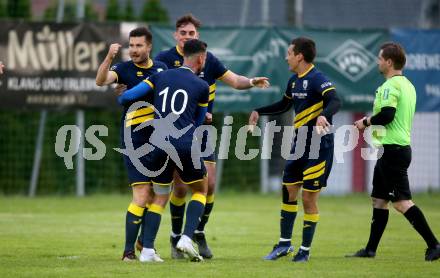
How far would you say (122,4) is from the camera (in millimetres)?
20953

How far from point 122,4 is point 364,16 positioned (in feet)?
17.2

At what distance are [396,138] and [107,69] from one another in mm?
3066

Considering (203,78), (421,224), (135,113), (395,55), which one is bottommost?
(421,224)

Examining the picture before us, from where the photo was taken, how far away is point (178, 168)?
357 inches

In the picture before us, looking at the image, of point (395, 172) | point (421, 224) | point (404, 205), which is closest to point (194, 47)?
point (395, 172)

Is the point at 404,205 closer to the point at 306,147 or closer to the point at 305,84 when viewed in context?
the point at 306,147

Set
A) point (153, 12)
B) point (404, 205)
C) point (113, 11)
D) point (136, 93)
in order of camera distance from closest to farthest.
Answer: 1. point (136, 93)
2. point (404, 205)
3. point (113, 11)
4. point (153, 12)

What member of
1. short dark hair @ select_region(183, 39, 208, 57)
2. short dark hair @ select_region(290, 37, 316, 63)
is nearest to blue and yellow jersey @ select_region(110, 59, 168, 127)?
short dark hair @ select_region(183, 39, 208, 57)

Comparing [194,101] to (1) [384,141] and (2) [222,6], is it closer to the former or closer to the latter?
(1) [384,141]

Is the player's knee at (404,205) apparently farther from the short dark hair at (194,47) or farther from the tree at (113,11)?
the tree at (113,11)

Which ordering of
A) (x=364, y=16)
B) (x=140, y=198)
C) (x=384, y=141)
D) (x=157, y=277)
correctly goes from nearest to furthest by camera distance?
(x=157, y=277), (x=140, y=198), (x=384, y=141), (x=364, y=16)

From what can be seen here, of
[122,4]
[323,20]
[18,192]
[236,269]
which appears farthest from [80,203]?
[236,269]

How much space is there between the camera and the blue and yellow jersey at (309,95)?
31.6 feet

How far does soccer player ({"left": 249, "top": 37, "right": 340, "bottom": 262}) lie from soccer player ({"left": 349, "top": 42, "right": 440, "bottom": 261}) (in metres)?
0.48
